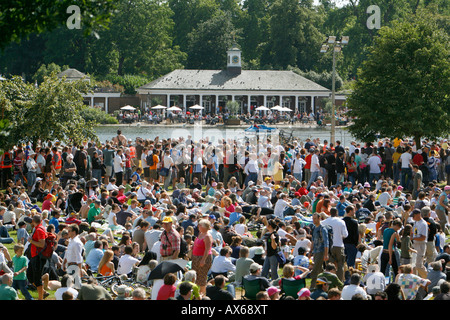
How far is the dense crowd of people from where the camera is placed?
34.3ft

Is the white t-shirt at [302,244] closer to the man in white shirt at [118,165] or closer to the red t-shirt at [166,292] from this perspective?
the red t-shirt at [166,292]

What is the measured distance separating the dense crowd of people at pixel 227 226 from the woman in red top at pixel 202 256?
0.02 meters

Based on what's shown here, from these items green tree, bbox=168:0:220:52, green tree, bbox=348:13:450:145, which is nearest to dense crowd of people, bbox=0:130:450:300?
green tree, bbox=348:13:450:145

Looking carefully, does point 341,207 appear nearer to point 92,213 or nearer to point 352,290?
point 92,213

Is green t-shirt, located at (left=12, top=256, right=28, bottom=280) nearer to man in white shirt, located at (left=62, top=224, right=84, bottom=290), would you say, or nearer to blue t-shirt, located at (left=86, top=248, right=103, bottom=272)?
man in white shirt, located at (left=62, top=224, right=84, bottom=290)

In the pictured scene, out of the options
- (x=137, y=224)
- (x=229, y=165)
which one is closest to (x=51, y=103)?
(x=229, y=165)

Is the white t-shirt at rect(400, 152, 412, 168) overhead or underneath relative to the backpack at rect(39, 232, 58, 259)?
overhead

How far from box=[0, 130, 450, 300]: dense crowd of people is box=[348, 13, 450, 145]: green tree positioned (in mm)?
2700

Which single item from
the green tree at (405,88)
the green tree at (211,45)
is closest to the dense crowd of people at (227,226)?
the green tree at (405,88)

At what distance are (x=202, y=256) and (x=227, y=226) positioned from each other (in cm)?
296

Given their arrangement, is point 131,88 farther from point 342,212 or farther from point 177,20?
point 342,212

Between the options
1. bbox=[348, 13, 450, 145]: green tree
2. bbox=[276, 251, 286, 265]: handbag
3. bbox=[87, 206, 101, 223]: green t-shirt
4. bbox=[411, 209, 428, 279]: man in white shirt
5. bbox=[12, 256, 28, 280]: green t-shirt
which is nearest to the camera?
bbox=[12, 256, 28, 280]: green t-shirt

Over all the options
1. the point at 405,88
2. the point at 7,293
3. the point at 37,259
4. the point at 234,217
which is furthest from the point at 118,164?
the point at 7,293

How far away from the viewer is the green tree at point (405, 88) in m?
26.4
